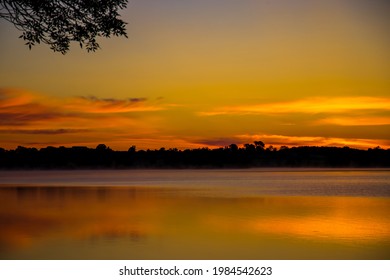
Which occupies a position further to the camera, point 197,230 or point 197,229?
point 197,229

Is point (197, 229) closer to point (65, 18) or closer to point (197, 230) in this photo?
point (197, 230)

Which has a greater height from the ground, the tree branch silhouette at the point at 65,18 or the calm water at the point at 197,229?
the tree branch silhouette at the point at 65,18

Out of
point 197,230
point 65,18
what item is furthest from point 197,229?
point 65,18

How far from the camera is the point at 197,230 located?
12180mm

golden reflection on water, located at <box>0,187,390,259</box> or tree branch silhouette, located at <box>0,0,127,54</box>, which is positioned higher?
tree branch silhouette, located at <box>0,0,127,54</box>

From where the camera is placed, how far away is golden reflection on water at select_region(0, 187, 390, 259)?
9789 millimetres

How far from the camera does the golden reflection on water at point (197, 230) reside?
979 centimetres

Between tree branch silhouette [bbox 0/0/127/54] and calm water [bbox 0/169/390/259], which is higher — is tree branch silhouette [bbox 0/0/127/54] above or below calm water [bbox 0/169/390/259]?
above
